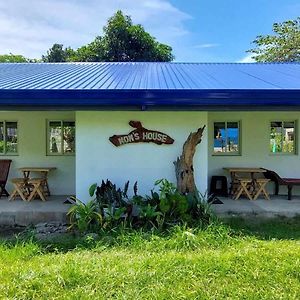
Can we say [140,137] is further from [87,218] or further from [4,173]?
[4,173]

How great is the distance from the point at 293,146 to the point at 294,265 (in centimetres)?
591

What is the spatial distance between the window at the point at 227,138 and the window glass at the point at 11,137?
18.1ft

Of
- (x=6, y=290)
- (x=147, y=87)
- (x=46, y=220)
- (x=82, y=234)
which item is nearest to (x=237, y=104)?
(x=147, y=87)

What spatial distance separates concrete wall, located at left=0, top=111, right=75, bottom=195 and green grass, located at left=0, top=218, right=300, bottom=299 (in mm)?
3768

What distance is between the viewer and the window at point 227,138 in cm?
938

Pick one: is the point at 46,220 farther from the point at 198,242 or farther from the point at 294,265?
the point at 294,265

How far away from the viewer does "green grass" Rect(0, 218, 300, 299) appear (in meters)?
3.59

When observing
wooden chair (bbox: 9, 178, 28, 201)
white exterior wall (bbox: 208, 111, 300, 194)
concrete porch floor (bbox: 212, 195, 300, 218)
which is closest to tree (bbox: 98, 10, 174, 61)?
white exterior wall (bbox: 208, 111, 300, 194)

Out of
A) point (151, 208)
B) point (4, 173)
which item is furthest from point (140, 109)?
point (4, 173)

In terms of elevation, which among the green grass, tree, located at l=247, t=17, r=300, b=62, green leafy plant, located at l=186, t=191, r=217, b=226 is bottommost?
the green grass

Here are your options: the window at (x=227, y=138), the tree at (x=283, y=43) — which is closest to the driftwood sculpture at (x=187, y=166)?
the window at (x=227, y=138)

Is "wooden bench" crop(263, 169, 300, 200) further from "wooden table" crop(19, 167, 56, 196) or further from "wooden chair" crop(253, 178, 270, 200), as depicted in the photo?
"wooden table" crop(19, 167, 56, 196)

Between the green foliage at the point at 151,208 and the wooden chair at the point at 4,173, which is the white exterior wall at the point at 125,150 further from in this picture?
the wooden chair at the point at 4,173

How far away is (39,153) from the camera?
9.05m
